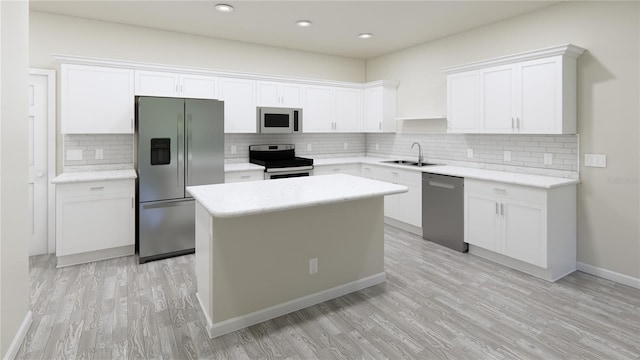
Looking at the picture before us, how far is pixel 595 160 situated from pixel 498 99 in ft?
3.62

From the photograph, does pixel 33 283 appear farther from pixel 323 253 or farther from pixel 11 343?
pixel 323 253

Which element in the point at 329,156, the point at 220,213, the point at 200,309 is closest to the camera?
the point at 220,213

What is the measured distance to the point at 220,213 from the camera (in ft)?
6.88

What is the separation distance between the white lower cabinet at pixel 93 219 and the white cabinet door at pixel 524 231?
3984 mm

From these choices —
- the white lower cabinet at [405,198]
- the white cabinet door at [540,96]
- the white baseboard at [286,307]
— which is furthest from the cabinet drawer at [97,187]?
the white cabinet door at [540,96]

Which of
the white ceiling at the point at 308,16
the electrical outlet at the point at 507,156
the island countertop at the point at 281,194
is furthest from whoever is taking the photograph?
the electrical outlet at the point at 507,156

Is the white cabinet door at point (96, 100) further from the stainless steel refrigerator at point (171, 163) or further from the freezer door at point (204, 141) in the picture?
the freezer door at point (204, 141)

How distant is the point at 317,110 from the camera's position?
222 inches

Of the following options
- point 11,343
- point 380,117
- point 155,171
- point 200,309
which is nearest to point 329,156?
point 380,117

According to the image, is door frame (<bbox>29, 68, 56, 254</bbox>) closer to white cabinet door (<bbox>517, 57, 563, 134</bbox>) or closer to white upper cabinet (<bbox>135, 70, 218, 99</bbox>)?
white upper cabinet (<bbox>135, 70, 218, 99</bbox>)

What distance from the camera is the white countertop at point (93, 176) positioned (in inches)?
144

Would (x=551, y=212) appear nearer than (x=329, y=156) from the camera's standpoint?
Yes

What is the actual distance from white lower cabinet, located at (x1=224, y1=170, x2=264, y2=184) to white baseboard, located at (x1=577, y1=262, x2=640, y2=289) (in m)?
3.75

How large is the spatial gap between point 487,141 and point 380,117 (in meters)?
1.77
